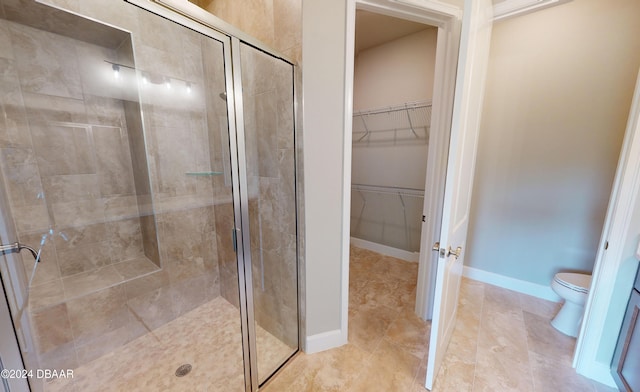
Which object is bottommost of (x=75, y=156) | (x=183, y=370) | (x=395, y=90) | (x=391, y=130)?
(x=183, y=370)

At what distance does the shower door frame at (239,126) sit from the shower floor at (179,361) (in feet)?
0.54

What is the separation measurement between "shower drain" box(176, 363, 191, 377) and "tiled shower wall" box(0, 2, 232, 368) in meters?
0.51

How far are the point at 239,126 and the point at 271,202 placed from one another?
529 millimetres

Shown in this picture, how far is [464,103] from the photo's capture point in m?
1.07

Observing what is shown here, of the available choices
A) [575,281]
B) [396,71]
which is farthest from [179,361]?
[396,71]

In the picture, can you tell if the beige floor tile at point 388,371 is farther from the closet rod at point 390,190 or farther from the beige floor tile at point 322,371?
Answer: the closet rod at point 390,190

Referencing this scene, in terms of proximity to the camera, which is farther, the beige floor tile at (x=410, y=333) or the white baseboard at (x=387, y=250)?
the white baseboard at (x=387, y=250)

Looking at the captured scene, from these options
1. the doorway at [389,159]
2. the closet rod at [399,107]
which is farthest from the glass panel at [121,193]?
the closet rod at [399,107]

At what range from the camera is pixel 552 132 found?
1.97 meters

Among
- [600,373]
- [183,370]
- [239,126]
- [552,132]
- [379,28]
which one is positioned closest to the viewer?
[239,126]

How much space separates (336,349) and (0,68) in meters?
2.63

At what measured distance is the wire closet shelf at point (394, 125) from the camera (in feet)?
8.50

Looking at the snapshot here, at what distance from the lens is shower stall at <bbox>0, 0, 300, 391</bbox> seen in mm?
1294

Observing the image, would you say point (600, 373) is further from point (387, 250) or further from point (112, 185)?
point (112, 185)
